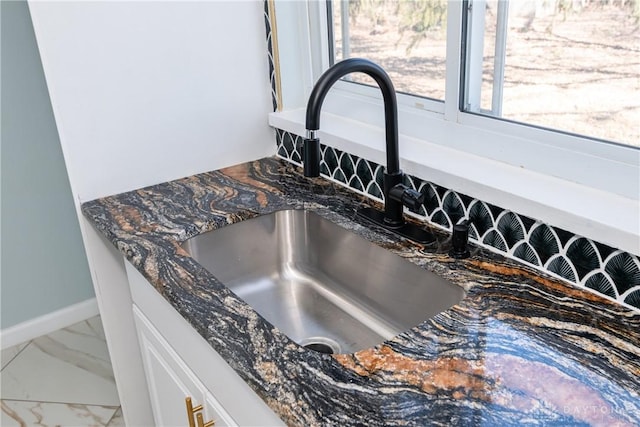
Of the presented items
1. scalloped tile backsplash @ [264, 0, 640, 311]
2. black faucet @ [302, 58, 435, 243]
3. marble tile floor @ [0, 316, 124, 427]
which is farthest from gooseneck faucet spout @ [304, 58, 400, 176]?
marble tile floor @ [0, 316, 124, 427]

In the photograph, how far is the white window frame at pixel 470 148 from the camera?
1.03 m

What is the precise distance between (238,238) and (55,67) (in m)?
0.61

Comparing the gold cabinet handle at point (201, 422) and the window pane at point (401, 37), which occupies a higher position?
the window pane at point (401, 37)

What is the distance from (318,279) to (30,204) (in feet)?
4.69

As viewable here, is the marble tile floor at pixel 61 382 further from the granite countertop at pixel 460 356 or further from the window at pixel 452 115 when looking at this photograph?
the window at pixel 452 115

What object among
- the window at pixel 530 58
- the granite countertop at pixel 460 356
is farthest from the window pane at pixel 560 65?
the granite countertop at pixel 460 356

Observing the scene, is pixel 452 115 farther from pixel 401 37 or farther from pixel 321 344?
pixel 321 344

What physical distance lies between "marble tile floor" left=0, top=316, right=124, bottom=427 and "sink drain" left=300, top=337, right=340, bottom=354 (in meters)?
0.98

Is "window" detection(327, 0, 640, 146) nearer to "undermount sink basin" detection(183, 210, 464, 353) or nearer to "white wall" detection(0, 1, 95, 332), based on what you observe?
"undermount sink basin" detection(183, 210, 464, 353)

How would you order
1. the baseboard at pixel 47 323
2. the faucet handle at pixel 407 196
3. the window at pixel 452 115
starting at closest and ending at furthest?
1. the window at pixel 452 115
2. the faucet handle at pixel 407 196
3. the baseboard at pixel 47 323

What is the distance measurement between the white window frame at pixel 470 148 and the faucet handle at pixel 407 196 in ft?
0.21

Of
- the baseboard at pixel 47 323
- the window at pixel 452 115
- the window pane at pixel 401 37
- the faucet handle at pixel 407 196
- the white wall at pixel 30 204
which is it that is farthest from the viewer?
the baseboard at pixel 47 323

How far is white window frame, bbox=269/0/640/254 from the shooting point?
1025 mm

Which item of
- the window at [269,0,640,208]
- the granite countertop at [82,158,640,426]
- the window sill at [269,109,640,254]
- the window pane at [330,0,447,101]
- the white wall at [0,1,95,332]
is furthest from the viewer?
the white wall at [0,1,95,332]
